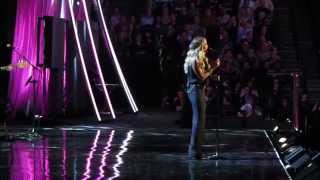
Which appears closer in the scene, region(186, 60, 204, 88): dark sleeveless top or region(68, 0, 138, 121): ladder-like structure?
region(186, 60, 204, 88): dark sleeveless top

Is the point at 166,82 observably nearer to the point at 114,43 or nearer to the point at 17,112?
the point at 114,43

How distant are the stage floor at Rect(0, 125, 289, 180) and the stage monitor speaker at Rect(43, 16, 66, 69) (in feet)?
5.22

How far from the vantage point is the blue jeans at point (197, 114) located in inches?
456

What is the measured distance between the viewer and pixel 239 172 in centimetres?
1045

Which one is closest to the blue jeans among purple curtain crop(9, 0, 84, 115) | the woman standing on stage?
the woman standing on stage

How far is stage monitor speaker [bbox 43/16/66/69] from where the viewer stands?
1658 cm

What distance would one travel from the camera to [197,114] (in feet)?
38.2

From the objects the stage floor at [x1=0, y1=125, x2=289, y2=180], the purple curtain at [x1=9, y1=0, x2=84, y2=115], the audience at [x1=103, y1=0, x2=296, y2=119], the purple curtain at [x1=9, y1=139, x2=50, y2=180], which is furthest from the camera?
the audience at [x1=103, y1=0, x2=296, y2=119]

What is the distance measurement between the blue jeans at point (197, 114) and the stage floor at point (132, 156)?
0.24 m

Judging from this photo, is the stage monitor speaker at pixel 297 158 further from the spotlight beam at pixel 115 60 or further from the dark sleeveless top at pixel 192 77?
the spotlight beam at pixel 115 60

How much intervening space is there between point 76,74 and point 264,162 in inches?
369

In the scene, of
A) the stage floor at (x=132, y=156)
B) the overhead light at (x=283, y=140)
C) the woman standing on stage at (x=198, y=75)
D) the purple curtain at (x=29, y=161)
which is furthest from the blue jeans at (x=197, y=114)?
the overhead light at (x=283, y=140)

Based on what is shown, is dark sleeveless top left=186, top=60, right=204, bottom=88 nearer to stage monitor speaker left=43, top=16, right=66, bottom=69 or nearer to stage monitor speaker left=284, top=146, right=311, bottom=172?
stage monitor speaker left=284, top=146, right=311, bottom=172

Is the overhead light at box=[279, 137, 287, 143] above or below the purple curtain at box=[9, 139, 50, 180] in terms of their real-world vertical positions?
above
